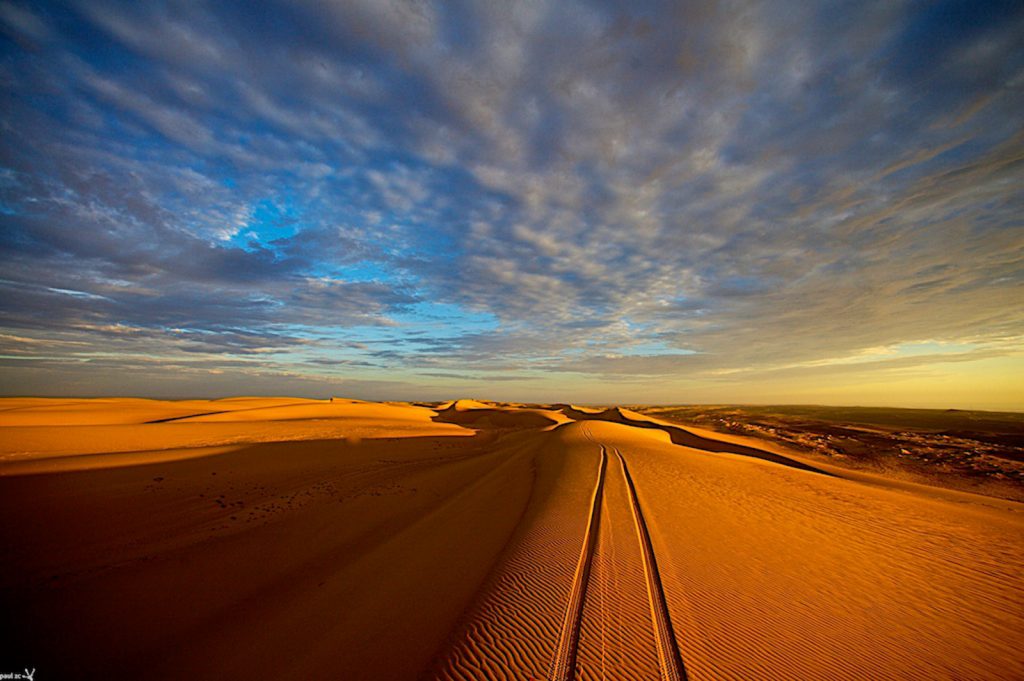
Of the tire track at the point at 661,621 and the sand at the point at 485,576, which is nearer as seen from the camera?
the tire track at the point at 661,621

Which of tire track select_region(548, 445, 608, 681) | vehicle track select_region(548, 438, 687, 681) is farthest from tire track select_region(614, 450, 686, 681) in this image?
Answer: tire track select_region(548, 445, 608, 681)

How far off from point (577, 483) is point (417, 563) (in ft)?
27.3

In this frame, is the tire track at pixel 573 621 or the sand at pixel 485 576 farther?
the sand at pixel 485 576

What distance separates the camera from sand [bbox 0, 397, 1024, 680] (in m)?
4.88

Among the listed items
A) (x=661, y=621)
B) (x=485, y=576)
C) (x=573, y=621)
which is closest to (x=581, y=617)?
(x=573, y=621)

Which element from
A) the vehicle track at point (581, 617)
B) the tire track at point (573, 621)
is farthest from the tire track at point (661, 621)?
the tire track at point (573, 621)

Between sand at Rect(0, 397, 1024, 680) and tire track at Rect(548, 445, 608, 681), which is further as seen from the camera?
sand at Rect(0, 397, 1024, 680)

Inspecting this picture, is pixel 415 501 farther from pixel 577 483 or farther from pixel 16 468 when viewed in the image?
pixel 16 468

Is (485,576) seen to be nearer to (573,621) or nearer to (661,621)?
(573,621)

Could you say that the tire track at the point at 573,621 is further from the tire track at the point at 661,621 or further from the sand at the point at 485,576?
the tire track at the point at 661,621

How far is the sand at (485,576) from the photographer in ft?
16.0

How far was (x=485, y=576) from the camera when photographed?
7055mm

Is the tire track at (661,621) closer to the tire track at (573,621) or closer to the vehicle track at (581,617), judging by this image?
the vehicle track at (581,617)

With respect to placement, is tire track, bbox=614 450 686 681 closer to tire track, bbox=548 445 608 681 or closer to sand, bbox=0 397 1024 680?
sand, bbox=0 397 1024 680
